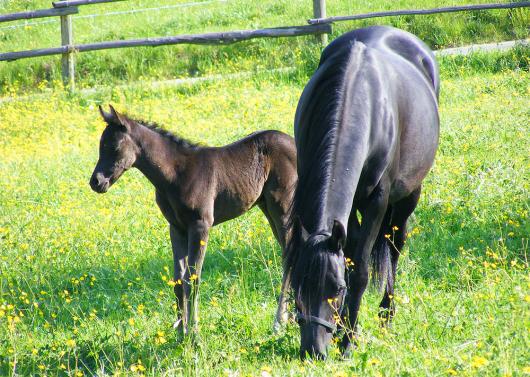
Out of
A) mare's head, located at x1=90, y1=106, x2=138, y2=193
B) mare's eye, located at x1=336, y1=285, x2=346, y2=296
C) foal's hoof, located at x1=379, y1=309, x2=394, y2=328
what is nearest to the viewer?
mare's eye, located at x1=336, y1=285, x2=346, y2=296

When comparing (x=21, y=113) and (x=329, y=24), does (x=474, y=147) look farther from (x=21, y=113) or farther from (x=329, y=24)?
(x=21, y=113)

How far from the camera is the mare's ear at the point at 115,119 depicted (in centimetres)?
579

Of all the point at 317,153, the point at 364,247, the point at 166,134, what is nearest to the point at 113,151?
the point at 166,134

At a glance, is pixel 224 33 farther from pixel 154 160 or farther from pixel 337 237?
pixel 337 237

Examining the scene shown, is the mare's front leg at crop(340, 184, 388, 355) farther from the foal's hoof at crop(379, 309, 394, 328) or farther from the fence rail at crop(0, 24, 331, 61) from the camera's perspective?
the fence rail at crop(0, 24, 331, 61)

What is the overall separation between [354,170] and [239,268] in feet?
7.60

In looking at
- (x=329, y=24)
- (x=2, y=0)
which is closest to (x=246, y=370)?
(x=329, y=24)

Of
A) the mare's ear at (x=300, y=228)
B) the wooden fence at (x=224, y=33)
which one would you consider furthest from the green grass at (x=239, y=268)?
the wooden fence at (x=224, y=33)

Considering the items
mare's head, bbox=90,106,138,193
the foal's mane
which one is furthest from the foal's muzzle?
the foal's mane

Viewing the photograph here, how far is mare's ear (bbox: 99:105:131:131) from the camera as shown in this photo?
579cm

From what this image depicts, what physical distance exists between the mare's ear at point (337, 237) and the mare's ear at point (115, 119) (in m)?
2.40

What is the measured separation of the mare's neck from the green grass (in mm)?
834

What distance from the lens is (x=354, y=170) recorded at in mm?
4449

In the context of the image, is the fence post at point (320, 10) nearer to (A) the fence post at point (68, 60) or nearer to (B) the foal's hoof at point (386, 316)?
(A) the fence post at point (68, 60)
